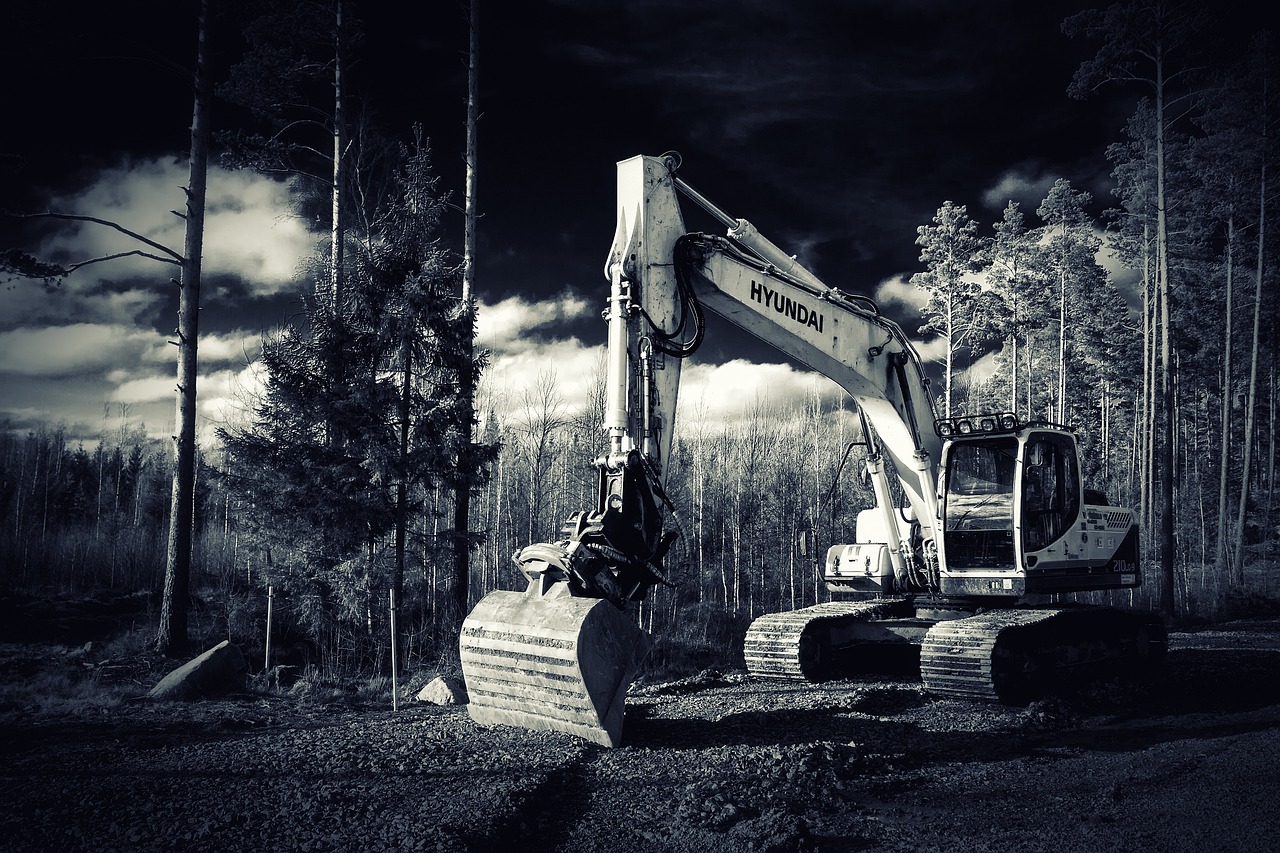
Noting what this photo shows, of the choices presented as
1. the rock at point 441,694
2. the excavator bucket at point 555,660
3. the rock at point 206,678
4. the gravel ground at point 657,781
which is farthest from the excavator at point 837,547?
Result: the rock at point 206,678

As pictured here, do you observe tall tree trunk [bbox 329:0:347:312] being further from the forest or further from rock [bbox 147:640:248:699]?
rock [bbox 147:640:248:699]

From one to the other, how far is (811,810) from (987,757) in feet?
7.38

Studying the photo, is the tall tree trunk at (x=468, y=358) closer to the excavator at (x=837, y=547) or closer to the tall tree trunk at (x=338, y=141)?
the tall tree trunk at (x=338, y=141)

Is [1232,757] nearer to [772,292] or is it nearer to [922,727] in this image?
[922,727]

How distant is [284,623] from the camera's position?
1300 cm

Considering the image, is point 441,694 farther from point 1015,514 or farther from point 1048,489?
point 1048,489

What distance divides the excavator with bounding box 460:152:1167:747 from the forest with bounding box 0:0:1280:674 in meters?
0.98

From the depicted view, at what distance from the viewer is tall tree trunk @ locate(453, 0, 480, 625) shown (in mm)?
11430

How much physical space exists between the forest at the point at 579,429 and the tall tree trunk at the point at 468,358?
2.5 inches

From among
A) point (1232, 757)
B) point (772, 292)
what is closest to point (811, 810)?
point (1232, 757)

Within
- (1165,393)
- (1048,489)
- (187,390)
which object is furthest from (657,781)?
(1165,393)

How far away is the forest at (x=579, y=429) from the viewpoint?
1097cm

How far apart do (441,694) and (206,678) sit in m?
2.71

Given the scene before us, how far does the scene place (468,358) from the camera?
11703 millimetres
